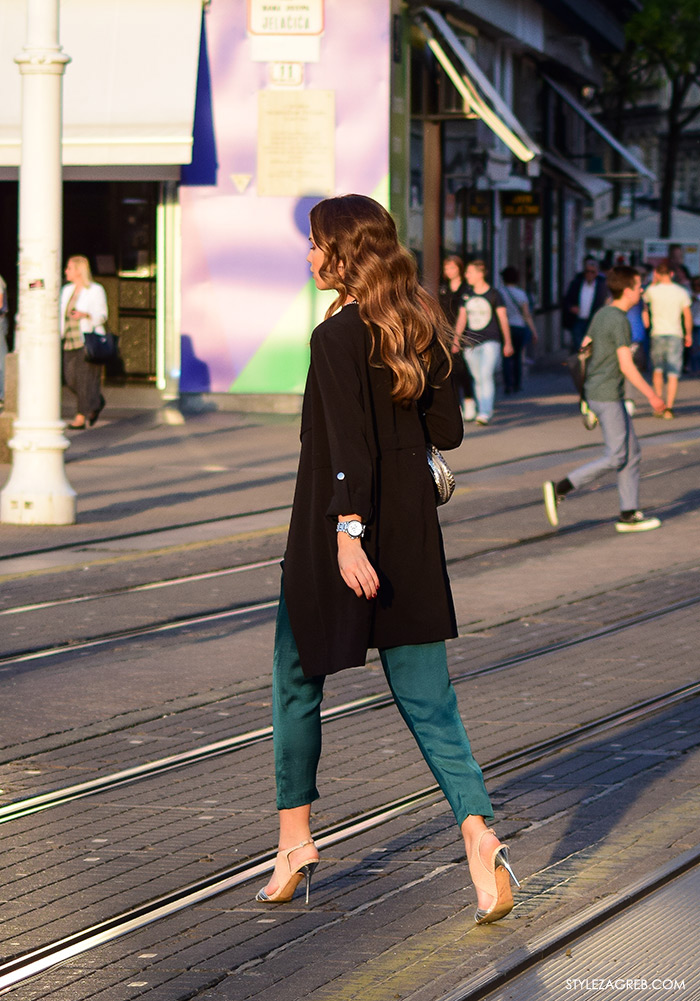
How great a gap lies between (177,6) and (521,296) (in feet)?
22.6

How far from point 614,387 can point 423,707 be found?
25.5ft

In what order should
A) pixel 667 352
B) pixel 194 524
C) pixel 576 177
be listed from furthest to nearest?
1. pixel 576 177
2. pixel 667 352
3. pixel 194 524

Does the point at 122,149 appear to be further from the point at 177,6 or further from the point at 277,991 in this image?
the point at 277,991

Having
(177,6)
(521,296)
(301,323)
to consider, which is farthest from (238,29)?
(521,296)

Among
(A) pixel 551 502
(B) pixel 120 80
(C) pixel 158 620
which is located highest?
(B) pixel 120 80

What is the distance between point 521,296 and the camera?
83.8 ft

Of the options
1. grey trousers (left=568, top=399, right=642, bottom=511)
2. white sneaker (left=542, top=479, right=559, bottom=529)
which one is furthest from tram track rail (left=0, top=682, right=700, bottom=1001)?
white sneaker (left=542, top=479, right=559, bottom=529)

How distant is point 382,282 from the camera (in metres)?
4.34

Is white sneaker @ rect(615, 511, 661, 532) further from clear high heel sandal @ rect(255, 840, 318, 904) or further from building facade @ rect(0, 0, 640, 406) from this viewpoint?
building facade @ rect(0, 0, 640, 406)

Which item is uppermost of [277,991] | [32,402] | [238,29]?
[238,29]

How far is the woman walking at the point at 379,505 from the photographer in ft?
13.9

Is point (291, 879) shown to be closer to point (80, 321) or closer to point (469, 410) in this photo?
point (80, 321)

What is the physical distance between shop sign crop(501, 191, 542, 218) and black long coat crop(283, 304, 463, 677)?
81.2ft

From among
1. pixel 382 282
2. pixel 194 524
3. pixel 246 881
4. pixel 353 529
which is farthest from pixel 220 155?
pixel 353 529
